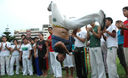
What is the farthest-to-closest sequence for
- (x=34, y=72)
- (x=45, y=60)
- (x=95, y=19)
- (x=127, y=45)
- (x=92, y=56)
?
(x=34, y=72) < (x=45, y=60) < (x=92, y=56) < (x=127, y=45) < (x=95, y=19)

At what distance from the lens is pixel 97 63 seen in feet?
17.0

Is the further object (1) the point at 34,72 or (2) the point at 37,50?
(1) the point at 34,72

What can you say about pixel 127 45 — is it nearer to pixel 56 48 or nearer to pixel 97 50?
pixel 97 50

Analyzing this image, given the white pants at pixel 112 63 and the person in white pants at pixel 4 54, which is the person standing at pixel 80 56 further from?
the person in white pants at pixel 4 54

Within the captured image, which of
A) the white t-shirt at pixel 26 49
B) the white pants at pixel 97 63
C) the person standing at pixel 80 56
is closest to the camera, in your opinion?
the white pants at pixel 97 63

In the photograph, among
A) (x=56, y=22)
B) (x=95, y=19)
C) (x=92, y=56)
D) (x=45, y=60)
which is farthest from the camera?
(x=45, y=60)

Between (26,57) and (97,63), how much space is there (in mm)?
4055

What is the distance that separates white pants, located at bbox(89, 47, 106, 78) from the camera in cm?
509

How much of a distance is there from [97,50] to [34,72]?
428 centimetres

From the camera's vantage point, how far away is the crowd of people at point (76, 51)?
4.38m

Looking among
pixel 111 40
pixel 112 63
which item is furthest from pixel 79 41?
pixel 112 63

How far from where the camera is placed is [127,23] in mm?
4910

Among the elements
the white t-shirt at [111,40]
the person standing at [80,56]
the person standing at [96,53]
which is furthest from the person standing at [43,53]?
the white t-shirt at [111,40]

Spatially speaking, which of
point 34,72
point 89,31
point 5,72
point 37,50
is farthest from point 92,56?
point 5,72
